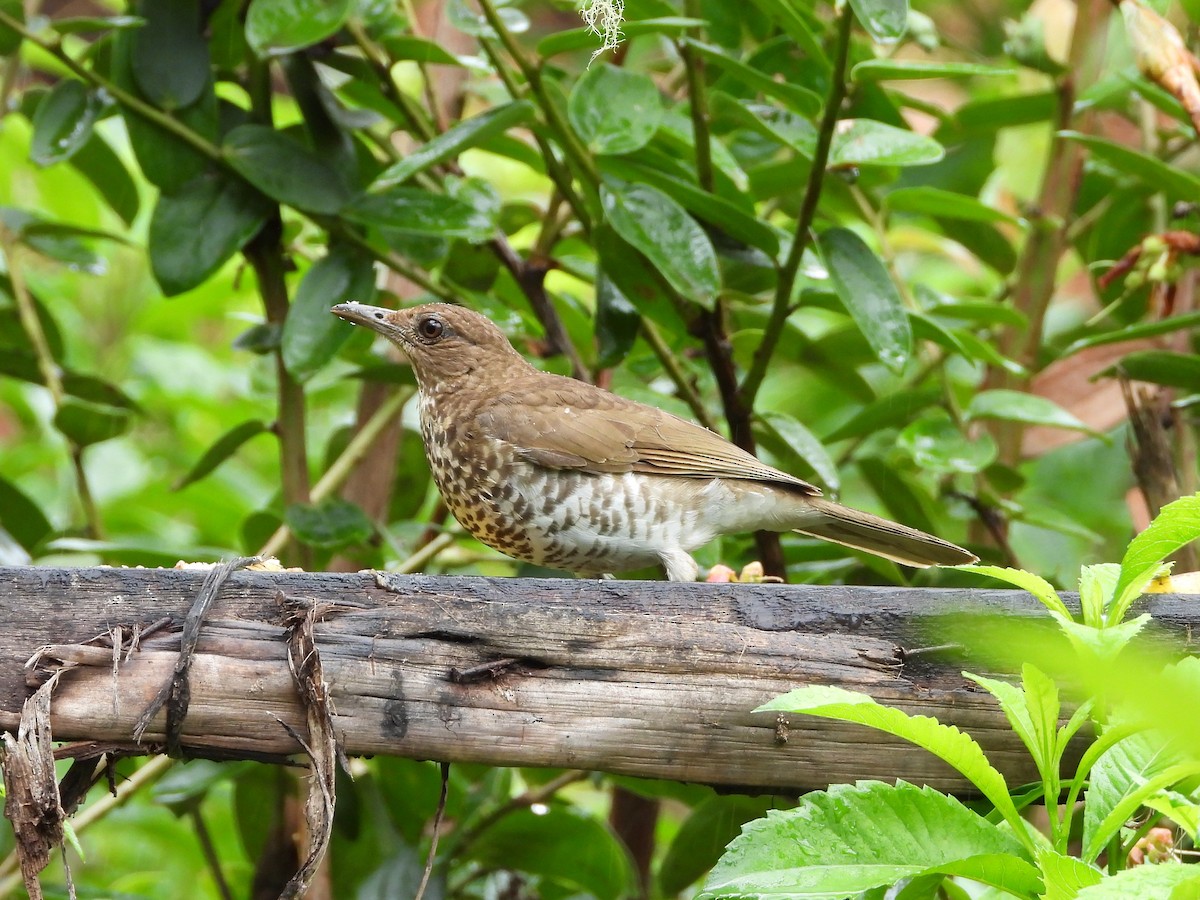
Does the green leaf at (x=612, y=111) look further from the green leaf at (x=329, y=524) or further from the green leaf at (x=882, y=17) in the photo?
the green leaf at (x=329, y=524)

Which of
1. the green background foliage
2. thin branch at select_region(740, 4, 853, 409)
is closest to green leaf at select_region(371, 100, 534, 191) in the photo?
the green background foliage

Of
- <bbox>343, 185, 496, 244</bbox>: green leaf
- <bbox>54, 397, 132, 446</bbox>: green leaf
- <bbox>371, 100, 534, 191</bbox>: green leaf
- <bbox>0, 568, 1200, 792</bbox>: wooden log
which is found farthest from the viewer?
<bbox>54, 397, 132, 446</bbox>: green leaf

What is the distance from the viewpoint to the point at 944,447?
9.73 ft

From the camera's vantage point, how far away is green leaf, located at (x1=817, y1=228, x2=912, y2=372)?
266cm

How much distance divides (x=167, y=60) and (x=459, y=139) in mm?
837

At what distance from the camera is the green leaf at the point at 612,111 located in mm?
2674

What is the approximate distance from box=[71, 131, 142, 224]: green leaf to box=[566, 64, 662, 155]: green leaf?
4.74 feet

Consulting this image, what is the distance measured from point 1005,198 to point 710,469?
2243 mm

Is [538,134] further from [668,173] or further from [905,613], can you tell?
[905,613]

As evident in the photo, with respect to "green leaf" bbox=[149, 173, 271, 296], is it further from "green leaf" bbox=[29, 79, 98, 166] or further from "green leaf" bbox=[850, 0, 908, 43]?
"green leaf" bbox=[850, 0, 908, 43]

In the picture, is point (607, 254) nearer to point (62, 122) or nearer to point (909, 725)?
point (62, 122)

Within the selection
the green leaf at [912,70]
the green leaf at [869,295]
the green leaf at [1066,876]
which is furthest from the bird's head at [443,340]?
the green leaf at [1066,876]

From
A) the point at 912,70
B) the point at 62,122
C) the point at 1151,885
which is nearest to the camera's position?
the point at 1151,885

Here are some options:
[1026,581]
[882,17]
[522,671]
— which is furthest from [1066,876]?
[882,17]
